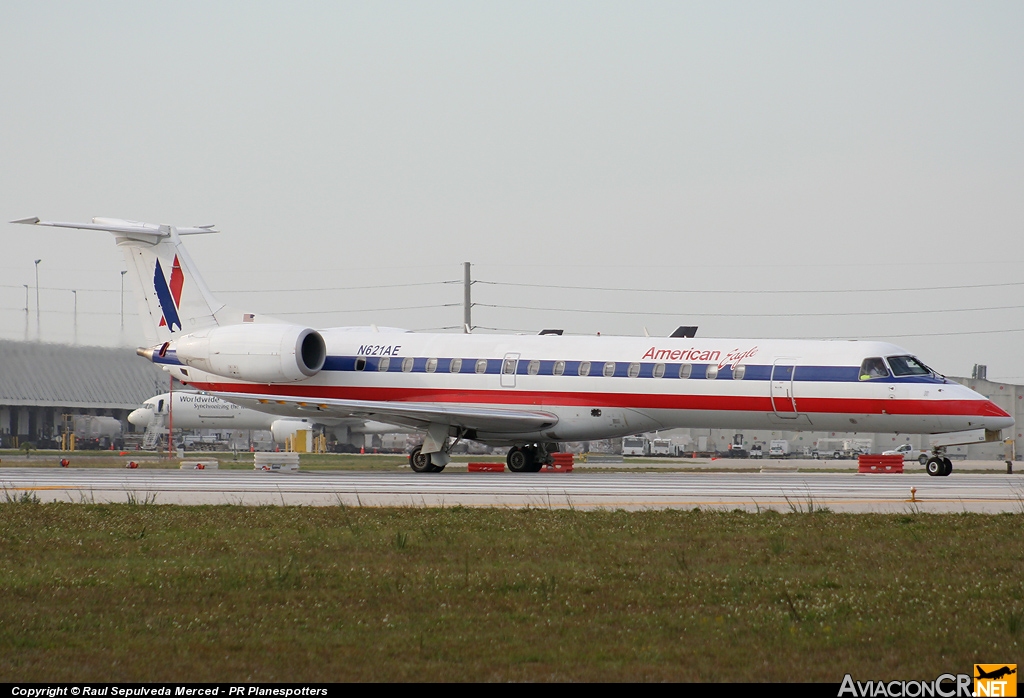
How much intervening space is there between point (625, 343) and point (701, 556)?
1893cm

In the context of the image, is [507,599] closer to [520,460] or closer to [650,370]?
[650,370]

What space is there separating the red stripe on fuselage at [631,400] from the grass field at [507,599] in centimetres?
1249

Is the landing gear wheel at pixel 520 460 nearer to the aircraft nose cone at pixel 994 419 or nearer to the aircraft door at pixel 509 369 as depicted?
the aircraft door at pixel 509 369

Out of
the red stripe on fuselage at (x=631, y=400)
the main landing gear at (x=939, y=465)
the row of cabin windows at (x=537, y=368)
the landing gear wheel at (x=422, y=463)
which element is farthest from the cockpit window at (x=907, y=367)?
the landing gear wheel at (x=422, y=463)

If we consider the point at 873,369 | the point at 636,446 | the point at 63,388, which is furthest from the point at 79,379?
the point at 873,369

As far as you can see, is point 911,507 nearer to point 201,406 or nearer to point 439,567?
point 439,567

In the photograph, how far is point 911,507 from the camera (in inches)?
653

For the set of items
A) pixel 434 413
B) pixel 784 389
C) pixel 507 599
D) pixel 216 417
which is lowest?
pixel 216 417

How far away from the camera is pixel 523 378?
99.5 feet

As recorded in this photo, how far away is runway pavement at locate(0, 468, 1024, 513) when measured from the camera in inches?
688

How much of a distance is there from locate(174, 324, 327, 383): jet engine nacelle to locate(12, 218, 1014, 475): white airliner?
42mm

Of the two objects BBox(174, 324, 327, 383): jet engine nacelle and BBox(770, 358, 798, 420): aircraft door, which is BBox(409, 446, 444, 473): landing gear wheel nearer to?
BBox(174, 324, 327, 383): jet engine nacelle

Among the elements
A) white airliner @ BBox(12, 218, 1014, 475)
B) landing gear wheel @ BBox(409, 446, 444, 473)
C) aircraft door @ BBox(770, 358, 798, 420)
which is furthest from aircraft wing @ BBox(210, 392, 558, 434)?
aircraft door @ BBox(770, 358, 798, 420)

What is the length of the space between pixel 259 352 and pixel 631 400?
10776 mm
